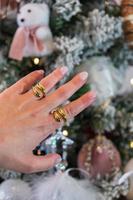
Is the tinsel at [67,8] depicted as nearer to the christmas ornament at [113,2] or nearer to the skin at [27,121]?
the christmas ornament at [113,2]

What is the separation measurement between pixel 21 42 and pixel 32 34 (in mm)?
47

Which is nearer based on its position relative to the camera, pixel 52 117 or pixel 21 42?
pixel 52 117

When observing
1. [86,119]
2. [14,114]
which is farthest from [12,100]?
[86,119]

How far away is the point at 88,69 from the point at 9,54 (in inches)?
9.8

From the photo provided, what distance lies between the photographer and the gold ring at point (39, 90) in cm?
77

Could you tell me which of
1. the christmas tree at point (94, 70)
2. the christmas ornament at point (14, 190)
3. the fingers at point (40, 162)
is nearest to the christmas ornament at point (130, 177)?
the christmas tree at point (94, 70)

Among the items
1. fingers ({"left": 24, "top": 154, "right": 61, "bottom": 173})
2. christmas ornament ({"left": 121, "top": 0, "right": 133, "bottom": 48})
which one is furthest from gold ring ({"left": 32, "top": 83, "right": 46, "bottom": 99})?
christmas ornament ({"left": 121, "top": 0, "right": 133, "bottom": 48})

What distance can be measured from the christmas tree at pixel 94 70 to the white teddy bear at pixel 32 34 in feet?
0.06

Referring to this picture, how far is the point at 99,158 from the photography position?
1.43 meters

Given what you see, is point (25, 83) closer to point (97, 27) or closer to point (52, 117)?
point (52, 117)

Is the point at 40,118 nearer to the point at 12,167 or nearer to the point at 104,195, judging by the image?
the point at 12,167

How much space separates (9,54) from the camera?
1.34m

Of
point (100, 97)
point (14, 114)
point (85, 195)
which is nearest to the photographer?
point (14, 114)

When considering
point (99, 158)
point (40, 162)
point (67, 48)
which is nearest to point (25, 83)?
point (40, 162)
